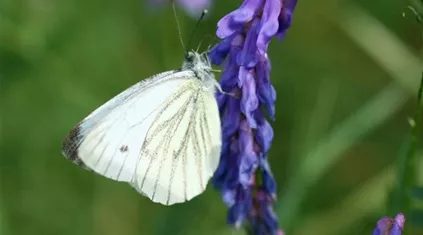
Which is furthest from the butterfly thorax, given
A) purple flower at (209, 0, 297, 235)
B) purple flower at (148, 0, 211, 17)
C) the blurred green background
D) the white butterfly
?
purple flower at (148, 0, 211, 17)

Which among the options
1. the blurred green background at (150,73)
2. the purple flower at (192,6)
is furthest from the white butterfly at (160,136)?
the purple flower at (192,6)

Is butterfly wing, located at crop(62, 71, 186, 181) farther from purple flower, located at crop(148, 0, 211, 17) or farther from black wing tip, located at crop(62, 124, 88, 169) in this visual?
purple flower, located at crop(148, 0, 211, 17)

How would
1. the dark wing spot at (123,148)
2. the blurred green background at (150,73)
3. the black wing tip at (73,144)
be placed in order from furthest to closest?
1. the blurred green background at (150,73)
2. the dark wing spot at (123,148)
3. the black wing tip at (73,144)

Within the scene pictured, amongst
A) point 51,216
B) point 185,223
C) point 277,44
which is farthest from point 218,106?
point 277,44

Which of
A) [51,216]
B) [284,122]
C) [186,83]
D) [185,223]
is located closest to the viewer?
[186,83]

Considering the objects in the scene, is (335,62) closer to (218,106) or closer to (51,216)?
(51,216)

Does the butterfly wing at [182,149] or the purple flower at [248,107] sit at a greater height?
the purple flower at [248,107]

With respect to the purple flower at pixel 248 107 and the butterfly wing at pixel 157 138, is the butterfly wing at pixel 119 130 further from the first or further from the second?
the purple flower at pixel 248 107
